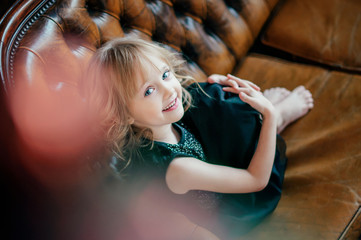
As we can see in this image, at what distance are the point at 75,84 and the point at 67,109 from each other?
10 cm

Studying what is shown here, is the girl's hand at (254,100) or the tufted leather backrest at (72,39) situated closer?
the tufted leather backrest at (72,39)

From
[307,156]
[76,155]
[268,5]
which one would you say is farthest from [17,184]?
[268,5]

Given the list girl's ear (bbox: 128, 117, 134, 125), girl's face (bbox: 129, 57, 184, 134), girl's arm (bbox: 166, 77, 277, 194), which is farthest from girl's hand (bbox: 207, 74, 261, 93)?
girl's ear (bbox: 128, 117, 134, 125)

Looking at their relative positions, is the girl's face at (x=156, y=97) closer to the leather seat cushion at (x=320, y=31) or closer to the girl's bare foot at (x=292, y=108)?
the girl's bare foot at (x=292, y=108)

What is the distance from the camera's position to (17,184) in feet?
4.23

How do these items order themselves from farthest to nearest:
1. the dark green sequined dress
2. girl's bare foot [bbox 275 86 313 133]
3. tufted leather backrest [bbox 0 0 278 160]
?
girl's bare foot [bbox 275 86 313 133] < the dark green sequined dress < tufted leather backrest [bbox 0 0 278 160]

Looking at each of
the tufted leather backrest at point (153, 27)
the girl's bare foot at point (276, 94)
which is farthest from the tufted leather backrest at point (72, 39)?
the girl's bare foot at point (276, 94)

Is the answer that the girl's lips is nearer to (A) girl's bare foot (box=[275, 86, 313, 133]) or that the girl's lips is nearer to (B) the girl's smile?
(B) the girl's smile

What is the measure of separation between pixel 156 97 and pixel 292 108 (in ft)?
2.12

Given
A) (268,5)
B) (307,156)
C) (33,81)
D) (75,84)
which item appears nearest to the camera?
(33,81)

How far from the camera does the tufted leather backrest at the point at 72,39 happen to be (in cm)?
80

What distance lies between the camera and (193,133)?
3.75 ft

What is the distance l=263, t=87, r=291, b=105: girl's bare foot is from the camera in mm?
1325

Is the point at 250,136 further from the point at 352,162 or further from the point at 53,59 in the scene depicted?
the point at 53,59
